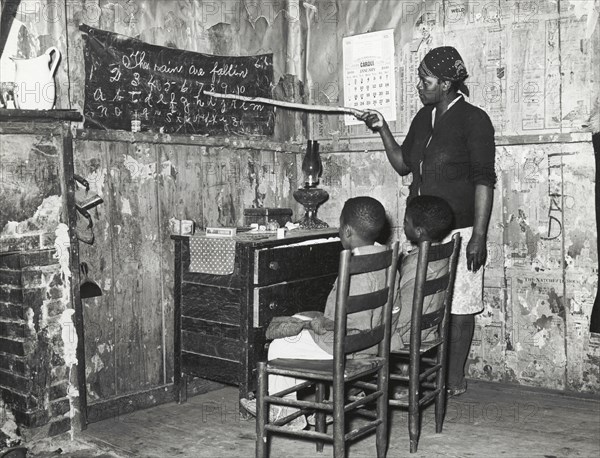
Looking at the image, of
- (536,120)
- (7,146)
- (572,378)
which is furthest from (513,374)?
(7,146)

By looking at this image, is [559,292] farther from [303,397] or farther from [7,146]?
[7,146]

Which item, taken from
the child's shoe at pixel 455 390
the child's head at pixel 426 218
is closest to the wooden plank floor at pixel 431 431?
the child's shoe at pixel 455 390

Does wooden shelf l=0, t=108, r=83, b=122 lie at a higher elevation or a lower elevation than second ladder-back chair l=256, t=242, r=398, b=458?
higher

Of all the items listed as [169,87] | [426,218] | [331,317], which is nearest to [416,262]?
[426,218]

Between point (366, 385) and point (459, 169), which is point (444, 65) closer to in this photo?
point (459, 169)

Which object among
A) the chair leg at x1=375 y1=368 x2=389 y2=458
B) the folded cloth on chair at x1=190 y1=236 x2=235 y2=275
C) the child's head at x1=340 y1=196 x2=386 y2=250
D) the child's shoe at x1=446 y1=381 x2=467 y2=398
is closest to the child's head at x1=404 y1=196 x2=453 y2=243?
the child's head at x1=340 y1=196 x2=386 y2=250

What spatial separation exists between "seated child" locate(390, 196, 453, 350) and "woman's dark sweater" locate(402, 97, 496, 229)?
49 centimetres

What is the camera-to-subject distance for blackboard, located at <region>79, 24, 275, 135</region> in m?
3.75

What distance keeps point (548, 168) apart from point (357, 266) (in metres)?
1.97

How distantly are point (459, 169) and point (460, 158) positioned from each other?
0.20ft

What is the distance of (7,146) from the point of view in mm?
3168

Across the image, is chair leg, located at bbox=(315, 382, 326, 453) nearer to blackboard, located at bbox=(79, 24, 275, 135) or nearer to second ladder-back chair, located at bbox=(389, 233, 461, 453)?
second ladder-back chair, located at bbox=(389, 233, 461, 453)

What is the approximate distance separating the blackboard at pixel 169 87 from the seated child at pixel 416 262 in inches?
58.6

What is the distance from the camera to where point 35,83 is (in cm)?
331
